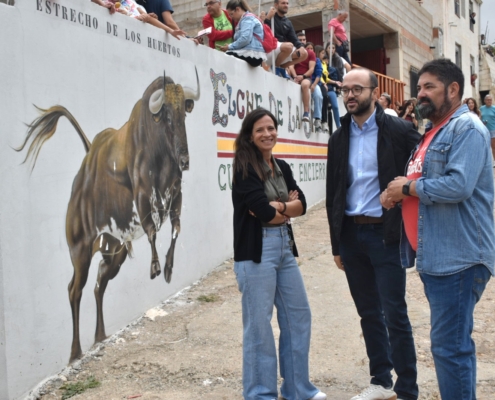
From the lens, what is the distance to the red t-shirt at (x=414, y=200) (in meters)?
3.04

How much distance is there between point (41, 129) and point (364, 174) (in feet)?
7.57

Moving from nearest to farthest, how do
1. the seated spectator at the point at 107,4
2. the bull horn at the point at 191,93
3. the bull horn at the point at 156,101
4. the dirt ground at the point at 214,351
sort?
the dirt ground at the point at 214,351 < the seated spectator at the point at 107,4 < the bull horn at the point at 156,101 < the bull horn at the point at 191,93

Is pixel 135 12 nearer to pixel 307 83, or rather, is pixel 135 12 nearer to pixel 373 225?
pixel 373 225

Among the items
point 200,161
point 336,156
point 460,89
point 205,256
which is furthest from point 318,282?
point 460,89

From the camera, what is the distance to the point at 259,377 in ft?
11.6

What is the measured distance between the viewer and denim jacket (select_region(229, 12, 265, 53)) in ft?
26.7

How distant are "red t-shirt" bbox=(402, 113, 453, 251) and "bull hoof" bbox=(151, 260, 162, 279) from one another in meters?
3.09

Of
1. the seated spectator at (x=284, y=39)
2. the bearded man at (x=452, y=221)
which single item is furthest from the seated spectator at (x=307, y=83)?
the bearded man at (x=452, y=221)

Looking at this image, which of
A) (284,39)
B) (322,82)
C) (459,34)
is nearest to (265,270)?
(284,39)

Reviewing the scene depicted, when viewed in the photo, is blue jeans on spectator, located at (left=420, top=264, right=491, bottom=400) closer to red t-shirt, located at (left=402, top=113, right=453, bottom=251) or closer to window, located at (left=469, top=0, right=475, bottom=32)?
red t-shirt, located at (left=402, top=113, right=453, bottom=251)

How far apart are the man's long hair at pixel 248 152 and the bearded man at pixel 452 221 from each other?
100 centimetres

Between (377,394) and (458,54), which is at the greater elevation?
(458,54)

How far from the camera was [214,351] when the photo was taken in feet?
15.7

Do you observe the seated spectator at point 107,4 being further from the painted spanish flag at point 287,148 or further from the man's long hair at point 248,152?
the painted spanish flag at point 287,148
